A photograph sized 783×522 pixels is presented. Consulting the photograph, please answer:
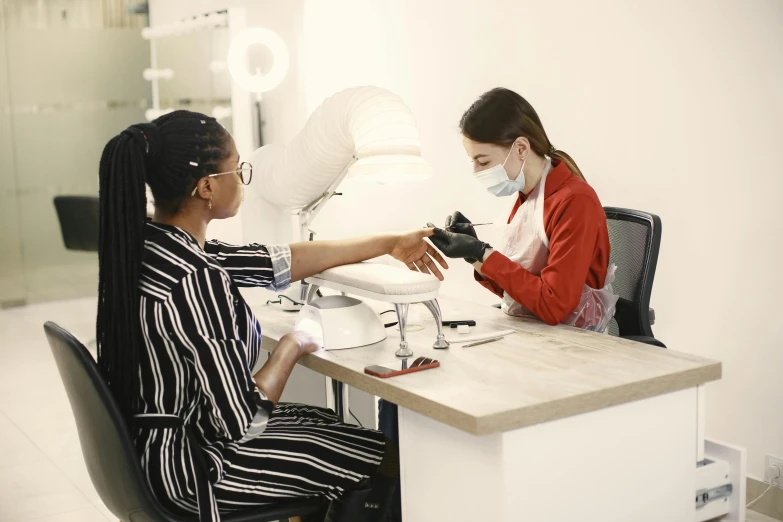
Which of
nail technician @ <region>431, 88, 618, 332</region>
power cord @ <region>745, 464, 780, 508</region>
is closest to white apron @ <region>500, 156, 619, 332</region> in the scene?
nail technician @ <region>431, 88, 618, 332</region>

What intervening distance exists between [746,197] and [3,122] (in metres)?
5.52

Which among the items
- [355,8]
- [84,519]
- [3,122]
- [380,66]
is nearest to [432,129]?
[380,66]

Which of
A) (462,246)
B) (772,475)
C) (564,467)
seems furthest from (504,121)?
(772,475)

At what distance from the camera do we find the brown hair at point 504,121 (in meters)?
2.23

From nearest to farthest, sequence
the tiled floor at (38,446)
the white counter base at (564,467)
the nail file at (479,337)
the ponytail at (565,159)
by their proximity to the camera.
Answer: the white counter base at (564,467) → the nail file at (479,337) → the ponytail at (565,159) → the tiled floor at (38,446)

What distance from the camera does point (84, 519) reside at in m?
2.79

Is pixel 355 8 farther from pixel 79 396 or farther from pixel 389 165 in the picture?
pixel 79 396

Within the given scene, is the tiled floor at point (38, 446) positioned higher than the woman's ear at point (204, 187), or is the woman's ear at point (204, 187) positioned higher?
the woman's ear at point (204, 187)

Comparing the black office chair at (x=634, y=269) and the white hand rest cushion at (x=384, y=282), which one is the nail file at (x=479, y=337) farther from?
the black office chair at (x=634, y=269)

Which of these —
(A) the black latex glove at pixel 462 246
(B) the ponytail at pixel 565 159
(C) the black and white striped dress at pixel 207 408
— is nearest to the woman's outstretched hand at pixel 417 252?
(A) the black latex glove at pixel 462 246

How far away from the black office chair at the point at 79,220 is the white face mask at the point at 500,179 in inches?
169

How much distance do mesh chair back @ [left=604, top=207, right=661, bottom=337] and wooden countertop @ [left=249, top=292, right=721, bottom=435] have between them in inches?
14.3

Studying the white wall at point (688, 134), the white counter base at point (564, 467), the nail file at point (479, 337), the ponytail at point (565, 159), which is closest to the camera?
the white counter base at point (564, 467)

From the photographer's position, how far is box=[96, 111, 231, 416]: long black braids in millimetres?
1596
